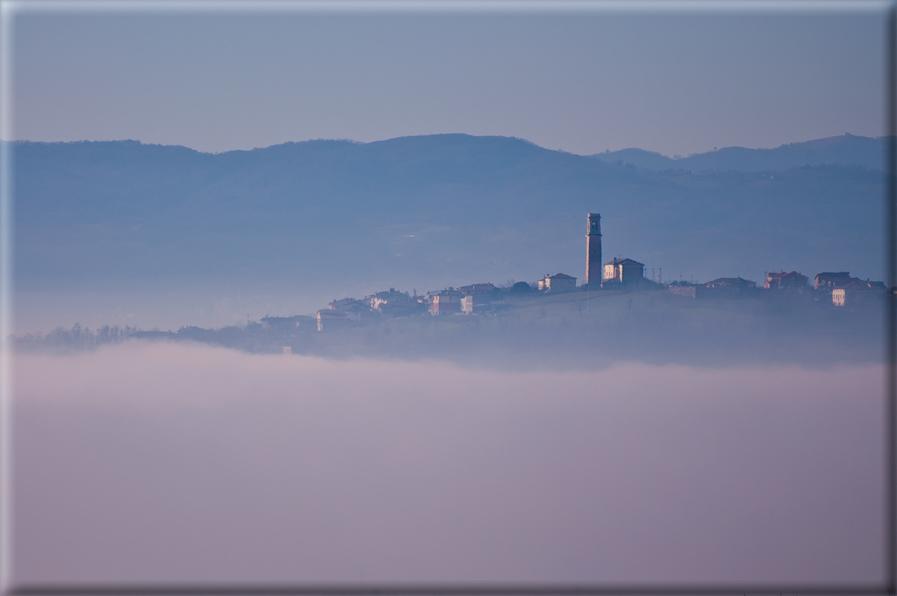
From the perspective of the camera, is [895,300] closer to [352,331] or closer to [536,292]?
[536,292]

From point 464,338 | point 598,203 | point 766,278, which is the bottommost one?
point 464,338

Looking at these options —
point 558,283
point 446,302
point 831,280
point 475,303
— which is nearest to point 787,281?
point 831,280

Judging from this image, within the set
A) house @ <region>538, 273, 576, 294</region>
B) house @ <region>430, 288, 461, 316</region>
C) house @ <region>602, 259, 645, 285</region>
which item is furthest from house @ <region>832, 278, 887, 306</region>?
house @ <region>430, 288, 461, 316</region>

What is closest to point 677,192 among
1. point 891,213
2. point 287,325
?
point 891,213

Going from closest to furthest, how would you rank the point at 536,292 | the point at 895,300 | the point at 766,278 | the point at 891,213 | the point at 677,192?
the point at 891,213 < the point at 895,300 < the point at 766,278 < the point at 536,292 < the point at 677,192

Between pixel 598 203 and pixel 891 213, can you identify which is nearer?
pixel 891 213

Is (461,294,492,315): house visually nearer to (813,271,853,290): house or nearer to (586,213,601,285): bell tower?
(586,213,601,285): bell tower

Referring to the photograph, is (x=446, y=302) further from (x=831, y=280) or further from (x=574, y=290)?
(x=831, y=280)

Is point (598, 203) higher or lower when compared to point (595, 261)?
higher
